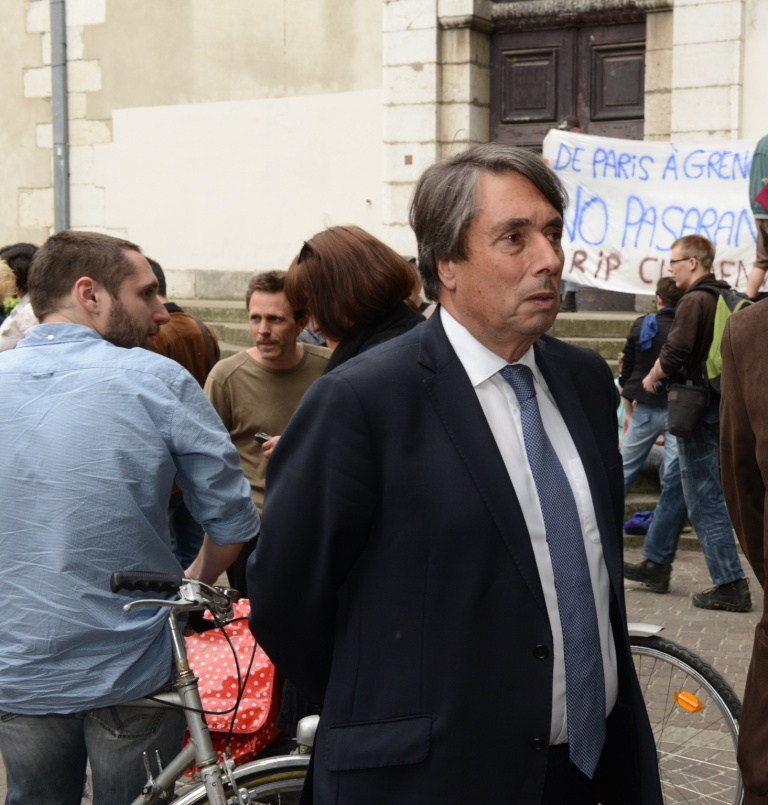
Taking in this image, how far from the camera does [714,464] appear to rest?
6898 millimetres

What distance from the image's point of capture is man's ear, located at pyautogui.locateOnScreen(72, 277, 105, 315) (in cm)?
286

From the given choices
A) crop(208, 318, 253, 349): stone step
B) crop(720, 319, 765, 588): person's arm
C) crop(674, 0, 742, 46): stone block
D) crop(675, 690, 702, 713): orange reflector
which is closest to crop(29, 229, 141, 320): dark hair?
crop(720, 319, 765, 588): person's arm

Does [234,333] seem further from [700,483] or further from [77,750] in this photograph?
[77,750]

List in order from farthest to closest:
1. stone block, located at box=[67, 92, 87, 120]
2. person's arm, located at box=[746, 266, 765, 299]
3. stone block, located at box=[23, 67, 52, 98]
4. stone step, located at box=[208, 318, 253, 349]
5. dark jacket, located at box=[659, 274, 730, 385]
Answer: stone block, located at box=[23, 67, 52, 98]
stone block, located at box=[67, 92, 87, 120]
stone step, located at box=[208, 318, 253, 349]
dark jacket, located at box=[659, 274, 730, 385]
person's arm, located at box=[746, 266, 765, 299]

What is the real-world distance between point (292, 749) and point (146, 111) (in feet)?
40.4

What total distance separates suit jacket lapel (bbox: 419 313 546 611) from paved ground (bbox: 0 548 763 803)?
3.49 m

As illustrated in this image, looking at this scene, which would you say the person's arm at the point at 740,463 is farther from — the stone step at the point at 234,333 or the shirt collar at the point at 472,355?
the stone step at the point at 234,333

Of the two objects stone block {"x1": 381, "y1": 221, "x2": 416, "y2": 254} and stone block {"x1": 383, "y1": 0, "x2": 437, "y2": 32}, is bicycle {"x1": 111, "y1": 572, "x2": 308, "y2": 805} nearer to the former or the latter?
stone block {"x1": 381, "y1": 221, "x2": 416, "y2": 254}

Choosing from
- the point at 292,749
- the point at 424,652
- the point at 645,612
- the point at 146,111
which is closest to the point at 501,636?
the point at 424,652

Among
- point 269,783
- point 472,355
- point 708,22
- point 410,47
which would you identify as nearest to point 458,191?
point 472,355

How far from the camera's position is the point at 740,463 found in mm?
2730

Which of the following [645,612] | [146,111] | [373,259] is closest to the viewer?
[373,259]

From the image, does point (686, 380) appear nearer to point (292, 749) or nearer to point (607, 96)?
point (292, 749)

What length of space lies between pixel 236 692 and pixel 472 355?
1277mm
